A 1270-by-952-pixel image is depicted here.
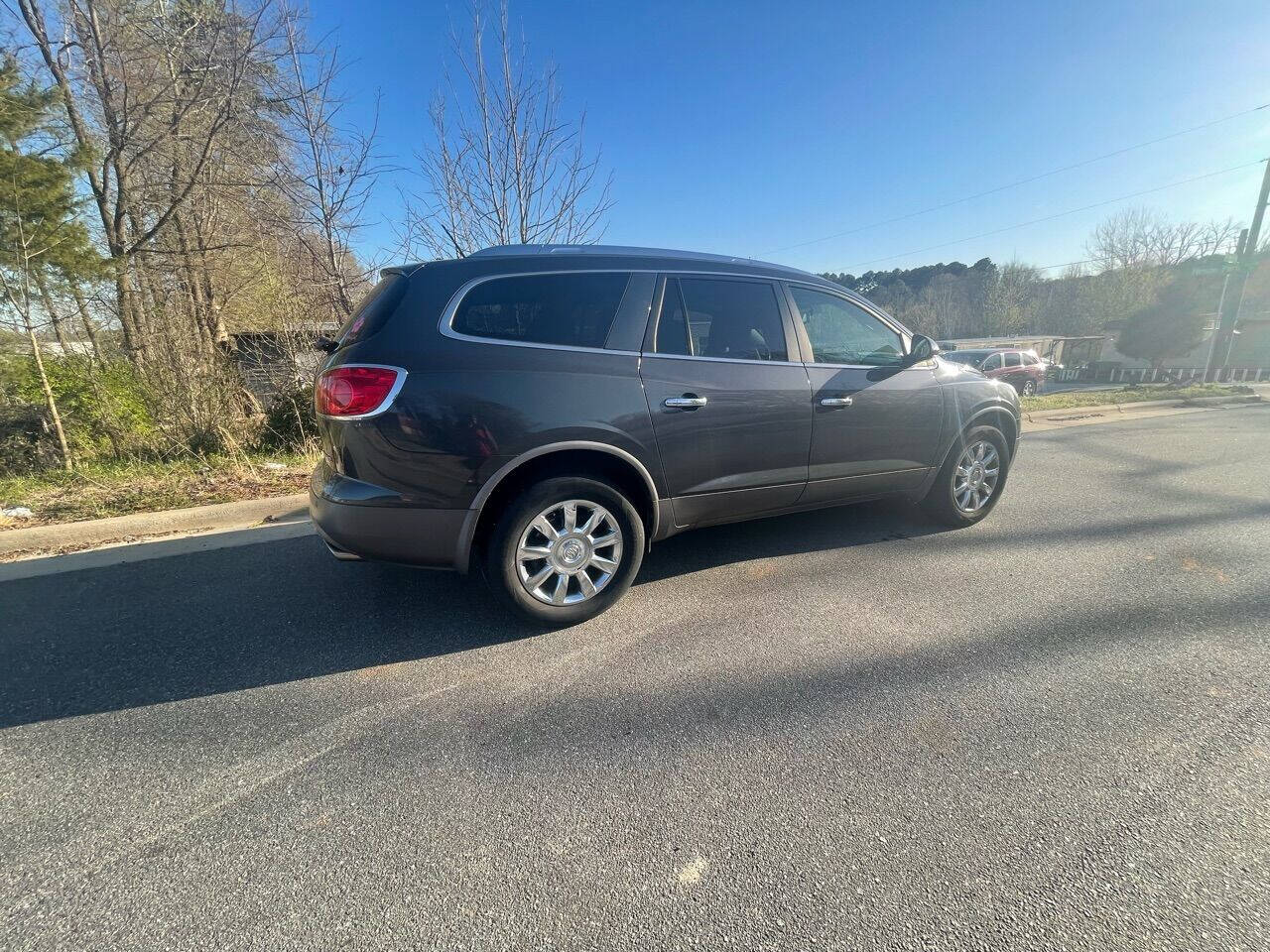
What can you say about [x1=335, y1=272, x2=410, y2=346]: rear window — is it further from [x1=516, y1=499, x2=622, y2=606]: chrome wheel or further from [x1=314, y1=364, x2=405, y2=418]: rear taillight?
[x1=516, y1=499, x2=622, y2=606]: chrome wheel

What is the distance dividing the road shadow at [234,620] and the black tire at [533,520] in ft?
0.70

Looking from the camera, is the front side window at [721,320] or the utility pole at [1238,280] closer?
the front side window at [721,320]

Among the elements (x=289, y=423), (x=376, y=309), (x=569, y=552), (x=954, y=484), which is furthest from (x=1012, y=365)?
(x=376, y=309)

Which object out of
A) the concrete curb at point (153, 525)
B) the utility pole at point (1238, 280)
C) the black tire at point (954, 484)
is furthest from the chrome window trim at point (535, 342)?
the utility pole at point (1238, 280)

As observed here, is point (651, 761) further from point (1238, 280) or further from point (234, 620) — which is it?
point (1238, 280)

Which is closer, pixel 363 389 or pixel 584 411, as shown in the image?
pixel 363 389

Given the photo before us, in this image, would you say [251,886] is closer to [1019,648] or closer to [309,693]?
[309,693]

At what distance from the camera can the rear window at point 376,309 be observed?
259 centimetres

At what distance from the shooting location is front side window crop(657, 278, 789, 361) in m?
3.05

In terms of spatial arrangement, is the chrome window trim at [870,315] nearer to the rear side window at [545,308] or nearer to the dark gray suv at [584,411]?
the dark gray suv at [584,411]

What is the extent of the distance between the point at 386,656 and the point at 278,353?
618cm

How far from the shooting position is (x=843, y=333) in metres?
3.64

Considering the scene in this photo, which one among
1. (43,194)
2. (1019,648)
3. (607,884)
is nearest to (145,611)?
(607,884)

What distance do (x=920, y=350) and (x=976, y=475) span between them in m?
1.17
